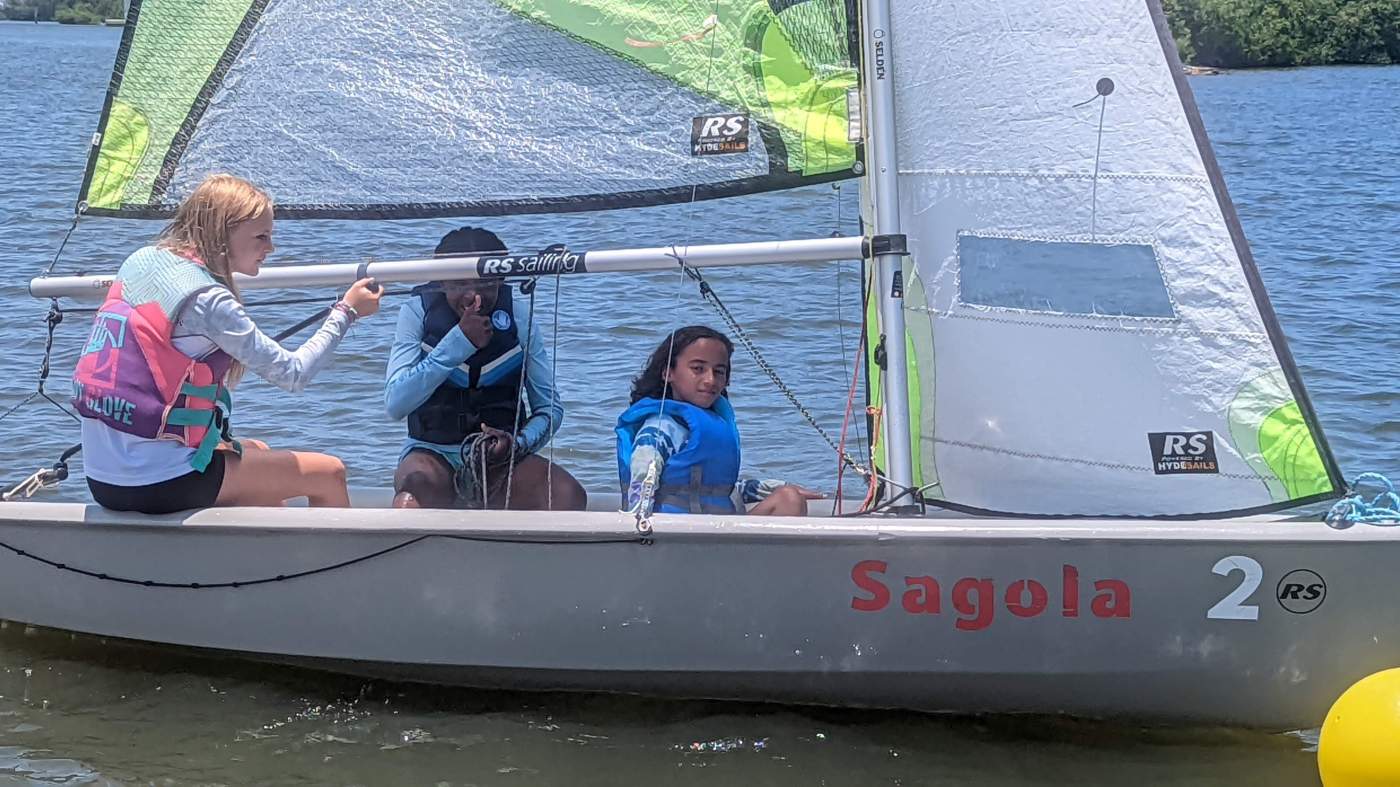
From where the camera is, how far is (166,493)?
11.1ft

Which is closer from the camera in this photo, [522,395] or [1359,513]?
[1359,513]

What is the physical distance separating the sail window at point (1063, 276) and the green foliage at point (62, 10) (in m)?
53.4

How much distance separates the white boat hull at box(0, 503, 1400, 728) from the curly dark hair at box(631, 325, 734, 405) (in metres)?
0.44

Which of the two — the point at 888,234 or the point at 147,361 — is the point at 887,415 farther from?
the point at 147,361

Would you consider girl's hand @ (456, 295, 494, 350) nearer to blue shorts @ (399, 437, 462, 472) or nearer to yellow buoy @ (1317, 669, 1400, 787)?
blue shorts @ (399, 437, 462, 472)

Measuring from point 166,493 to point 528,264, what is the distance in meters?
0.89

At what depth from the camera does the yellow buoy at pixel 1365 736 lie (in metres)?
2.79

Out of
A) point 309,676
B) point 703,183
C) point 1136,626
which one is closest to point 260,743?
point 309,676

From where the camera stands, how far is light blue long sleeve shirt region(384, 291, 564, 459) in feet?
11.8

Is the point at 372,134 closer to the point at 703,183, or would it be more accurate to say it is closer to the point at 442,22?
the point at 442,22

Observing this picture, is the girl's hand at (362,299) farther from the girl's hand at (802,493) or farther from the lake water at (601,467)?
the girl's hand at (802,493)

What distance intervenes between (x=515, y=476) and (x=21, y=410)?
3.02 m

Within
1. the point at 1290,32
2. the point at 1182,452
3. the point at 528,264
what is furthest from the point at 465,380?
the point at 1290,32

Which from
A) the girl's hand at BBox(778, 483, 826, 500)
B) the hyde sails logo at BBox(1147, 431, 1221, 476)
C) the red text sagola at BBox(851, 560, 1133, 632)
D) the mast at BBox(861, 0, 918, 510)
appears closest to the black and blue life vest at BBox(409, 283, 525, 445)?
the girl's hand at BBox(778, 483, 826, 500)
